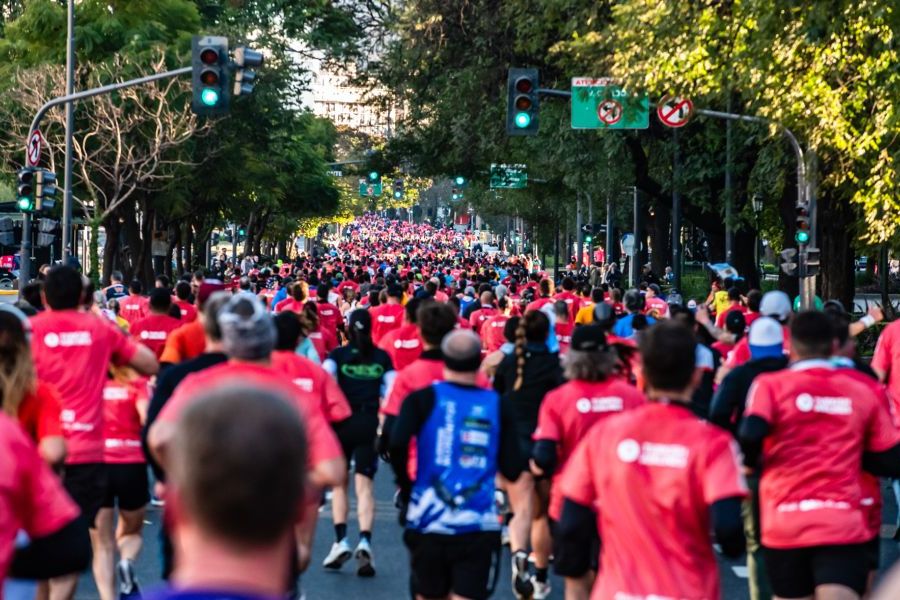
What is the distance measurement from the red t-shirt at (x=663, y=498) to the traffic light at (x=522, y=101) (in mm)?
17792

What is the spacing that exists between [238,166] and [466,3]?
1283 cm

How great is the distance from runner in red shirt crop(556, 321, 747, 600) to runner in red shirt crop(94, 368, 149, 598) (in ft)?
13.6

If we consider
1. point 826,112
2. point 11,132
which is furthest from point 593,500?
point 11,132

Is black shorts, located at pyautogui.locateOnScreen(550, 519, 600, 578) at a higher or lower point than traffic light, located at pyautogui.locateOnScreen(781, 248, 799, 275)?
lower

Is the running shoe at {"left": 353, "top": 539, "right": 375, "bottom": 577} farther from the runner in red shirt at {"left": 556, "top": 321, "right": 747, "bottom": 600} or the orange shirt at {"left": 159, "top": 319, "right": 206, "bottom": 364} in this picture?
the runner in red shirt at {"left": 556, "top": 321, "right": 747, "bottom": 600}

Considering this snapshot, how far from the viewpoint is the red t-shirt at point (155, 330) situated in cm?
1162

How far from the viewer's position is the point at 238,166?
47750 millimetres

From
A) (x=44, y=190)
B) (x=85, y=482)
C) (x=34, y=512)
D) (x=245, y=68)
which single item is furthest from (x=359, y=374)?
(x=44, y=190)

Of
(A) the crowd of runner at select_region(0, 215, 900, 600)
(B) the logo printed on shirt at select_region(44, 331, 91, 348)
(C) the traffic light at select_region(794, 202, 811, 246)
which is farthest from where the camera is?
(C) the traffic light at select_region(794, 202, 811, 246)

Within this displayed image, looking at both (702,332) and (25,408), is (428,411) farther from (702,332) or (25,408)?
(702,332)

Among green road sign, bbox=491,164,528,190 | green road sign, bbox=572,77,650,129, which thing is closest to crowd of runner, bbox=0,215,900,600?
green road sign, bbox=572,77,650,129

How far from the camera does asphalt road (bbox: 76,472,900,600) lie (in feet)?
32.8

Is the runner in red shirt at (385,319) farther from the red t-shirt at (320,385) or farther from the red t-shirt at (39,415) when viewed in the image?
the red t-shirt at (39,415)

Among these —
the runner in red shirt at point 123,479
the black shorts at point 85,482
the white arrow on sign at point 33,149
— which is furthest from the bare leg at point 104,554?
the white arrow on sign at point 33,149
